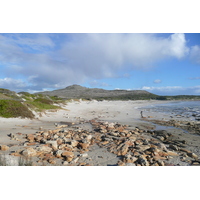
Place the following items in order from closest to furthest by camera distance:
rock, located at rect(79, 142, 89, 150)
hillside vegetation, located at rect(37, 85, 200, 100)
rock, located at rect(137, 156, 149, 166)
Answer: rock, located at rect(137, 156, 149, 166) < rock, located at rect(79, 142, 89, 150) < hillside vegetation, located at rect(37, 85, 200, 100)

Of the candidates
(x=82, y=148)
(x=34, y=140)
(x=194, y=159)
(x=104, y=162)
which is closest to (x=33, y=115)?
(x=34, y=140)

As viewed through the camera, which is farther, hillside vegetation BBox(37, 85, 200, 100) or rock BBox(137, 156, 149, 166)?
hillside vegetation BBox(37, 85, 200, 100)

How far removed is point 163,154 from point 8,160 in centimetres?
561

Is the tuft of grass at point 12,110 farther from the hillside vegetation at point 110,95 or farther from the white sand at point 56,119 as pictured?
the hillside vegetation at point 110,95

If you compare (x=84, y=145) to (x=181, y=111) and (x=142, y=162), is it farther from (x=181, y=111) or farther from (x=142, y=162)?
(x=181, y=111)

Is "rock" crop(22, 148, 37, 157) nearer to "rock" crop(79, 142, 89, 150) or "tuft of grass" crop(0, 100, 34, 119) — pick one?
"rock" crop(79, 142, 89, 150)

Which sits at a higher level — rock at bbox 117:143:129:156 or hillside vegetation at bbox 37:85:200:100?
hillside vegetation at bbox 37:85:200:100

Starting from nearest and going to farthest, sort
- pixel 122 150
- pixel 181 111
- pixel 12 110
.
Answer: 1. pixel 122 150
2. pixel 12 110
3. pixel 181 111

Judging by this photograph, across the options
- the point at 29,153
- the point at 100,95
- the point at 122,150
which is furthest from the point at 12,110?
the point at 100,95

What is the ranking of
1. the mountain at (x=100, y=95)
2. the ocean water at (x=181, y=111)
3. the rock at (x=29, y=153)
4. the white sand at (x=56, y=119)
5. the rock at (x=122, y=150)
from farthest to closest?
the mountain at (x=100, y=95), the ocean water at (x=181, y=111), the white sand at (x=56, y=119), the rock at (x=122, y=150), the rock at (x=29, y=153)

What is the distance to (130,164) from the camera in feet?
15.8

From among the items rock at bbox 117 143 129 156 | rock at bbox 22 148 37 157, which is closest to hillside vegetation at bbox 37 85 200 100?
rock at bbox 117 143 129 156

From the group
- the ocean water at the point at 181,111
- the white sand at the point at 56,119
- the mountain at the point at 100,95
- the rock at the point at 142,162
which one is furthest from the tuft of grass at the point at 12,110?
the mountain at the point at 100,95

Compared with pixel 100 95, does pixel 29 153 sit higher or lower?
lower
